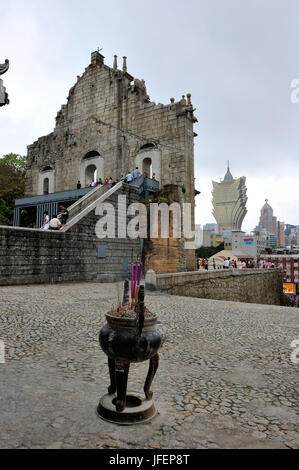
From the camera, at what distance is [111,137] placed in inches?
920

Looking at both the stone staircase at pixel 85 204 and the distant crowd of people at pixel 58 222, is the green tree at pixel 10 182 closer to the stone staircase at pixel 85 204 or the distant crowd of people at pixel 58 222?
the stone staircase at pixel 85 204

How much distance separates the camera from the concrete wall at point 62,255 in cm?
1080

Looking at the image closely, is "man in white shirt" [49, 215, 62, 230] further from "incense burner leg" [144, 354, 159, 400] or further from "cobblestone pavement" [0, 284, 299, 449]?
"incense burner leg" [144, 354, 159, 400]

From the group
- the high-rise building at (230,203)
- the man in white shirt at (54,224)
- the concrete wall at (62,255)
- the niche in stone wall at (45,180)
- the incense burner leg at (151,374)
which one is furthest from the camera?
the high-rise building at (230,203)

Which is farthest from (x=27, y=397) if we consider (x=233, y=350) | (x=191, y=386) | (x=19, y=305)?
(x=19, y=305)

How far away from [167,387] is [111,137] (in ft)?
72.9

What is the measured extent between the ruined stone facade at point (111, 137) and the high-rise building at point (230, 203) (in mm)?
146025

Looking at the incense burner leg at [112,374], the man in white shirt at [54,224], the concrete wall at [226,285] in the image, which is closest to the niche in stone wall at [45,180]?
the man in white shirt at [54,224]

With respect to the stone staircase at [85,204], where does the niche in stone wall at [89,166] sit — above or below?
above

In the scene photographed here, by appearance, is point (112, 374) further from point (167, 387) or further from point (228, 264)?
point (228, 264)

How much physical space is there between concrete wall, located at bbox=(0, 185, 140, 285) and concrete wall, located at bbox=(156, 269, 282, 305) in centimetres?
303

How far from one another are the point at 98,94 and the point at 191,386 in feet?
82.5

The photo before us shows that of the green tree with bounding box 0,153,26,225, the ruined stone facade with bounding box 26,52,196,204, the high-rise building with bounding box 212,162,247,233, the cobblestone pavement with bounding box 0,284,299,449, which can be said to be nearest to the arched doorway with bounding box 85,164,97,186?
the ruined stone facade with bounding box 26,52,196,204

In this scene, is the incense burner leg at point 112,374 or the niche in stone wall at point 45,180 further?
the niche in stone wall at point 45,180
